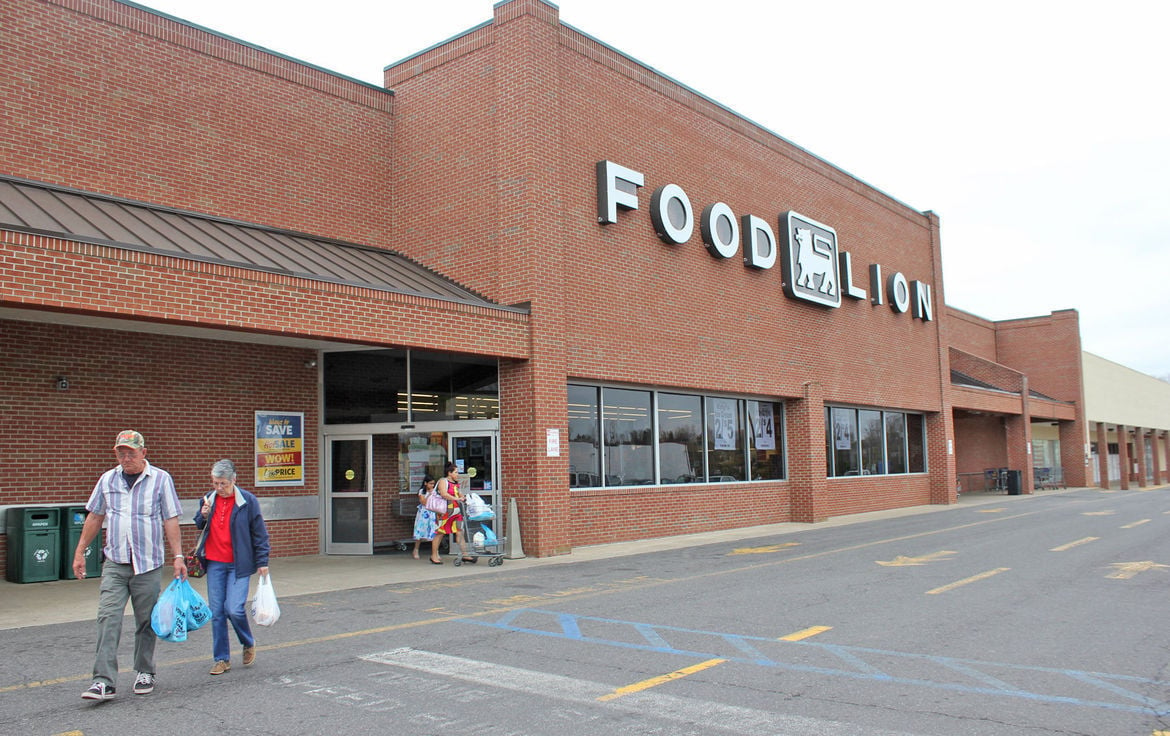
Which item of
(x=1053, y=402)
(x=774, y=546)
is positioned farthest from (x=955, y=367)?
(x=774, y=546)

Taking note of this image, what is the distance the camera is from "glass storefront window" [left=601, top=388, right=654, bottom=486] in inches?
709

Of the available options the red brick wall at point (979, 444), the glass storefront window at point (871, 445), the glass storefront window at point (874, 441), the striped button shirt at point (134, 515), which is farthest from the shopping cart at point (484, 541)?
the red brick wall at point (979, 444)

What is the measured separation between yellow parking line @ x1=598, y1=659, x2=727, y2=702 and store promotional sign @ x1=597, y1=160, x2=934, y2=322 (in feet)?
38.8

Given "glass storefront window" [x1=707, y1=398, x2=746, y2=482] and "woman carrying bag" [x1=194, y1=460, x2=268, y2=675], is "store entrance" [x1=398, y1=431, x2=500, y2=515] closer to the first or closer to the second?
"glass storefront window" [x1=707, y1=398, x2=746, y2=482]

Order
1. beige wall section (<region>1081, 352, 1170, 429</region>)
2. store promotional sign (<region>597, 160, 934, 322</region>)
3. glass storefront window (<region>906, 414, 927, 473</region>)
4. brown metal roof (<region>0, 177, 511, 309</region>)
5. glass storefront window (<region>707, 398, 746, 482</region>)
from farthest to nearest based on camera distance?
beige wall section (<region>1081, 352, 1170, 429</region>) < glass storefront window (<region>906, 414, 927, 473</region>) < glass storefront window (<region>707, 398, 746, 482</region>) < store promotional sign (<region>597, 160, 934, 322</region>) < brown metal roof (<region>0, 177, 511, 309</region>)

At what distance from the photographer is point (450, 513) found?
569 inches

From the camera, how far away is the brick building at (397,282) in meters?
12.8

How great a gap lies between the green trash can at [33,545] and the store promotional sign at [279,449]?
331 centimetres

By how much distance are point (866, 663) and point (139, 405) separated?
36.9 ft

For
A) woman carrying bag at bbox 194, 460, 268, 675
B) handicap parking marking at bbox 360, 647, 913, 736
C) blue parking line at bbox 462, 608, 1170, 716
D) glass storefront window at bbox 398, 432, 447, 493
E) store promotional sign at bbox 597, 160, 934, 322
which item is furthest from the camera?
store promotional sign at bbox 597, 160, 934, 322

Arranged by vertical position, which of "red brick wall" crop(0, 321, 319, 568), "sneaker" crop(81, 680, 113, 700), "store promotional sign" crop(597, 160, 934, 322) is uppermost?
"store promotional sign" crop(597, 160, 934, 322)

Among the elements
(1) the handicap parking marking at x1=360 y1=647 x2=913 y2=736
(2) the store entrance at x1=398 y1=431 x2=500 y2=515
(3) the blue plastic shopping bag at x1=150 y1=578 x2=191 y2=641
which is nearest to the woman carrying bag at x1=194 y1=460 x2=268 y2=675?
(3) the blue plastic shopping bag at x1=150 y1=578 x2=191 y2=641

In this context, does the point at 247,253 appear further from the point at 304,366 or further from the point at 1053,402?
the point at 1053,402

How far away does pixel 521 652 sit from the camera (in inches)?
305
